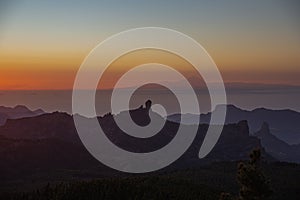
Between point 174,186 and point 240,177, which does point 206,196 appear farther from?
point 240,177

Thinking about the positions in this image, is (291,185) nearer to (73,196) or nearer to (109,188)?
(109,188)

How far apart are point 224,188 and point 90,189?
45.8m

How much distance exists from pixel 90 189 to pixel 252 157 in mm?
92080

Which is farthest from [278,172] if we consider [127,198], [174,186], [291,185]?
[127,198]

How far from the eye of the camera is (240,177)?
3959 cm

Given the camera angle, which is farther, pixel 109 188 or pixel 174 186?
pixel 174 186

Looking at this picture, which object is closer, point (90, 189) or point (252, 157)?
point (252, 157)

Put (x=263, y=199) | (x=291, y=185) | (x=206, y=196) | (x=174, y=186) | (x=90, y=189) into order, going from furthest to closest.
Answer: (x=291, y=185) < (x=174, y=186) < (x=90, y=189) < (x=206, y=196) < (x=263, y=199)

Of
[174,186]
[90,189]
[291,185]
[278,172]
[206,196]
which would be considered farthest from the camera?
[278,172]

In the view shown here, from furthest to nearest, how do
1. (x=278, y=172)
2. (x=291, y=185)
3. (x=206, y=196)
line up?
(x=278, y=172), (x=291, y=185), (x=206, y=196)

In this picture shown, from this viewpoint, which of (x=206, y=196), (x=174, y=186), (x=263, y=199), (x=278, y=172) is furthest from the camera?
(x=278, y=172)

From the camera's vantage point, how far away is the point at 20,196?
434 feet

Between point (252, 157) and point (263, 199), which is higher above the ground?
point (252, 157)

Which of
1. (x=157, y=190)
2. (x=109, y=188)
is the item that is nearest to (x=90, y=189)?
(x=109, y=188)
